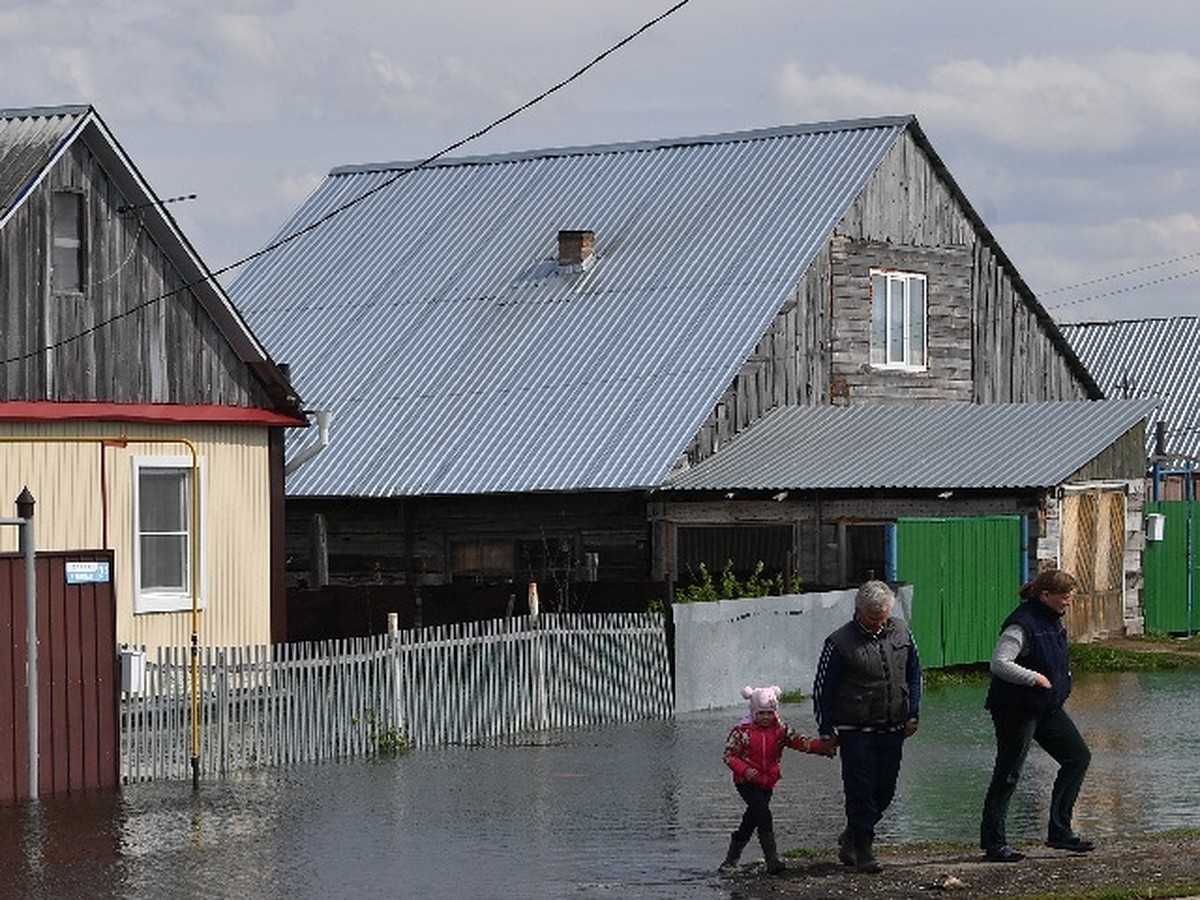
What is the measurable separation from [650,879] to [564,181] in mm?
27498

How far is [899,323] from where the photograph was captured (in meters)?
38.5

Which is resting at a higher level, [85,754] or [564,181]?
[564,181]

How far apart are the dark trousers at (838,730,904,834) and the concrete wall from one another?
11.4 meters

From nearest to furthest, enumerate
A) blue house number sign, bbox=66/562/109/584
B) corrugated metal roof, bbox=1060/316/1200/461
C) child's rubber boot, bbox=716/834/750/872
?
child's rubber boot, bbox=716/834/750/872
blue house number sign, bbox=66/562/109/584
corrugated metal roof, bbox=1060/316/1200/461

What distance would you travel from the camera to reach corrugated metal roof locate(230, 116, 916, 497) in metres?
33.6

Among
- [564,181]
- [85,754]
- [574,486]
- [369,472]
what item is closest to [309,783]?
[85,754]

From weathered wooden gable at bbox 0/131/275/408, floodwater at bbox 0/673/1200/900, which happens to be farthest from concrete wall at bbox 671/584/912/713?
weathered wooden gable at bbox 0/131/275/408

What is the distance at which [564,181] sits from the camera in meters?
41.2

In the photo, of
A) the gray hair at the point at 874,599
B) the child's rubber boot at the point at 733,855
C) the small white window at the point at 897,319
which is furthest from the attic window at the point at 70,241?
the small white window at the point at 897,319

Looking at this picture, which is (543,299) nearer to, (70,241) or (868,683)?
(70,241)

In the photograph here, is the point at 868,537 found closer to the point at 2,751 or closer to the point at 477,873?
the point at 2,751

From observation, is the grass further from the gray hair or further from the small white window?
the gray hair

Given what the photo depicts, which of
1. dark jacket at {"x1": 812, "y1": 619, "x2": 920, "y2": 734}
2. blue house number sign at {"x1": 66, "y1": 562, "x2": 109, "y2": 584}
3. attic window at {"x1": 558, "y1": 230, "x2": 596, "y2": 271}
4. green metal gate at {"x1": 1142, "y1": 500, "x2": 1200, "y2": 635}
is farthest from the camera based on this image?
attic window at {"x1": 558, "y1": 230, "x2": 596, "y2": 271}

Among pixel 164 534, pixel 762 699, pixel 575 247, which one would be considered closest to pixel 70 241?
pixel 164 534
